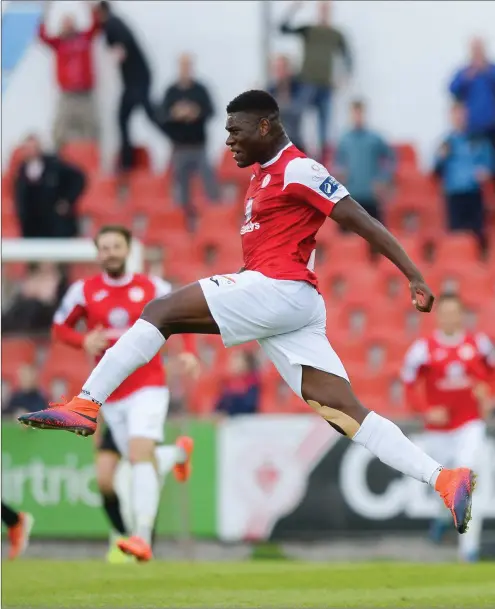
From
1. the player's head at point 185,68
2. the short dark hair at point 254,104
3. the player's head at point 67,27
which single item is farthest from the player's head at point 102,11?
the short dark hair at point 254,104

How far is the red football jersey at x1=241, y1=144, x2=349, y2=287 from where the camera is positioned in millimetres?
Result: 6812

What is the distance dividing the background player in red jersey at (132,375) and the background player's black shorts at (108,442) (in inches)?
5.1

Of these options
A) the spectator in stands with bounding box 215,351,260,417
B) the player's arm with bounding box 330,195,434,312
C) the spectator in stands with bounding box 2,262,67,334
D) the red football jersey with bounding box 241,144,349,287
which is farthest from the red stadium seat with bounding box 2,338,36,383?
the player's arm with bounding box 330,195,434,312

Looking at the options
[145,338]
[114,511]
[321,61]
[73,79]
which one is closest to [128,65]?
[73,79]

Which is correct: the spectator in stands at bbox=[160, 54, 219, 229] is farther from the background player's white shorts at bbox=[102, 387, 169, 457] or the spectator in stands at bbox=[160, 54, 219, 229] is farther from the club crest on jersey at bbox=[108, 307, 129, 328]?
the background player's white shorts at bbox=[102, 387, 169, 457]

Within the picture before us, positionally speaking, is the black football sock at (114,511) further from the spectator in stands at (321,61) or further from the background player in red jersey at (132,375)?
the spectator in stands at (321,61)

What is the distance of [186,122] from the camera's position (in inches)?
660

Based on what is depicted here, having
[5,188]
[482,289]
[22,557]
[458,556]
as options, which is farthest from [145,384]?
[5,188]

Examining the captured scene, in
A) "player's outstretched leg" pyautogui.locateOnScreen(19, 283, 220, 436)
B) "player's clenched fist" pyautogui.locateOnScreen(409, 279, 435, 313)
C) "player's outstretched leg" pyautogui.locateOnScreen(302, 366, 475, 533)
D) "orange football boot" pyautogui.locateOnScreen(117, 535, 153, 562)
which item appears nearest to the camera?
"player's clenched fist" pyautogui.locateOnScreen(409, 279, 435, 313)

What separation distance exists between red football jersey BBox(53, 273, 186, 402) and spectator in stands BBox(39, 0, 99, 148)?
27.0 feet

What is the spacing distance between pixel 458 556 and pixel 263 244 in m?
6.17

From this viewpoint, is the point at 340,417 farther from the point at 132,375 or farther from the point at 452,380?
the point at 452,380

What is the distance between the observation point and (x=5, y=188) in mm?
17875

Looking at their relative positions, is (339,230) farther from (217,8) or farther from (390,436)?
(390,436)
